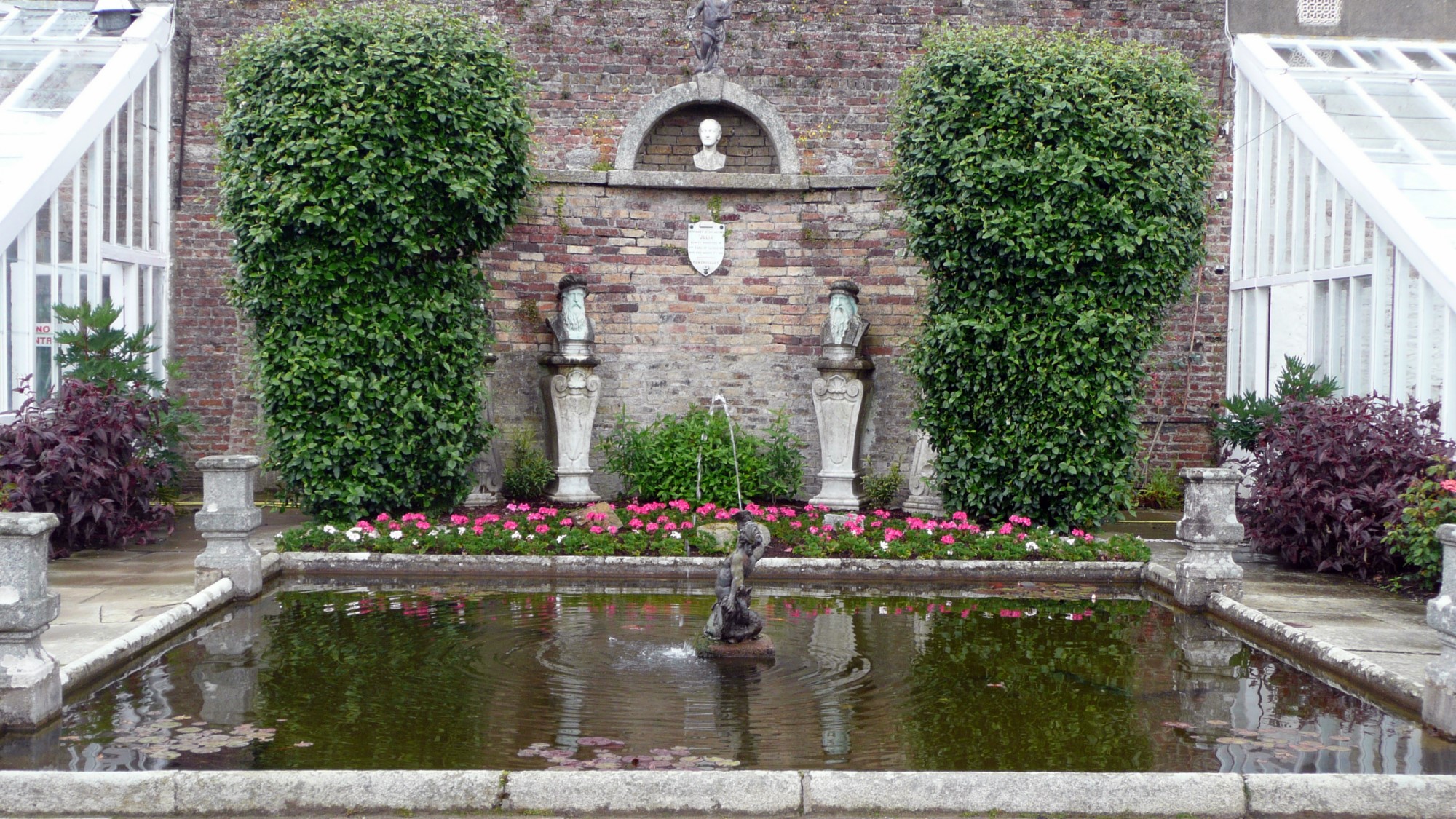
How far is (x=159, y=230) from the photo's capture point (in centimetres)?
1132

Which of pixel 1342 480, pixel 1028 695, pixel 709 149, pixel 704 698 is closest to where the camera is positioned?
pixel 704 698

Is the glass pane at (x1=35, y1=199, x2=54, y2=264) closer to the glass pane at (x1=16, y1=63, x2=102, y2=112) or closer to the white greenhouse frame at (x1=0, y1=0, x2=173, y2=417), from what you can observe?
the white greenhouse frame at (x1=0, y1=0, x2=173, y2=417)

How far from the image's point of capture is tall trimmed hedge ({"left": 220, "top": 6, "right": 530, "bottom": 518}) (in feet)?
28.1

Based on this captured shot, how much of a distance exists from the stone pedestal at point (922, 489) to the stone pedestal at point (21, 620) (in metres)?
6.80

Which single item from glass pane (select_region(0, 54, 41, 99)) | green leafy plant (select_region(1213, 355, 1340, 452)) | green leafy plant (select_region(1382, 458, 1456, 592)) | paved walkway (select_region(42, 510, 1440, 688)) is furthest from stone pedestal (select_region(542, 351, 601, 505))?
green leafy plant (select_region(1382, 458, 1456, 592))

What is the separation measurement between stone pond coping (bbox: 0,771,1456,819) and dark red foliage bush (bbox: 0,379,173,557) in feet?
15.5

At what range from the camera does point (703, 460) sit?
10648mm

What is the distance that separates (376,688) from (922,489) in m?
6.23

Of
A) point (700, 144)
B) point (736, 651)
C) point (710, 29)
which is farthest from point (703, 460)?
point (736, 651)

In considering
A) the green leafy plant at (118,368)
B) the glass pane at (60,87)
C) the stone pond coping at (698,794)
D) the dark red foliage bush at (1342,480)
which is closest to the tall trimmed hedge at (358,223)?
the green leafy plant at (118,368)

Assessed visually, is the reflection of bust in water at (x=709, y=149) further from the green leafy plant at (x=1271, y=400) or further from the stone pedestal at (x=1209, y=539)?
the stone pedestal at (x=1209, y=539)

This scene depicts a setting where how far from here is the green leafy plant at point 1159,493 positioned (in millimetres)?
11617

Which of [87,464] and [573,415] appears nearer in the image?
[87,464]

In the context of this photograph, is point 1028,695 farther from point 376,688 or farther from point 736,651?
point 376,688
